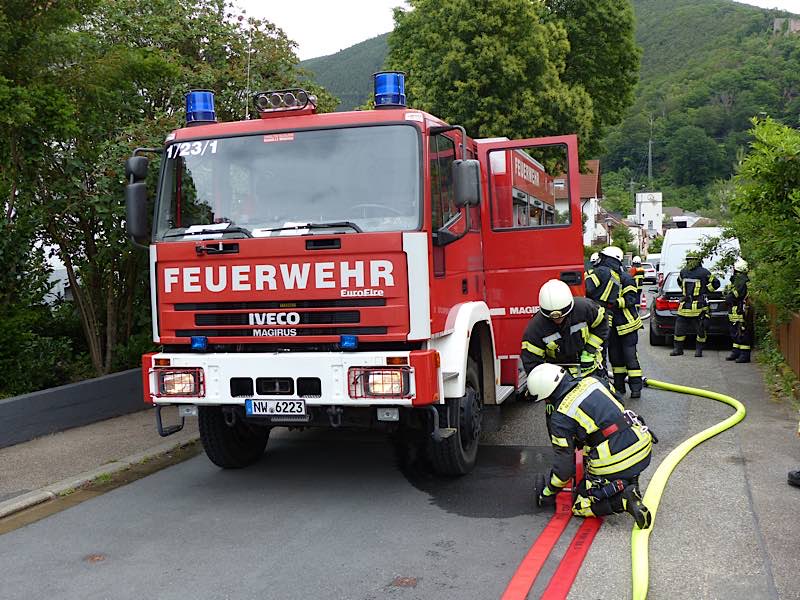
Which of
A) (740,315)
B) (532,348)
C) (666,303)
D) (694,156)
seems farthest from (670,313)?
(694,156)

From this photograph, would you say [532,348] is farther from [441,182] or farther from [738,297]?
[738,297]

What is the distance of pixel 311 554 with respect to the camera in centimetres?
502

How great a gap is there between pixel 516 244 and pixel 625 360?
2814 mm

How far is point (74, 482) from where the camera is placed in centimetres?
669

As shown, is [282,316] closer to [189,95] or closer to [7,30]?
[189,95]

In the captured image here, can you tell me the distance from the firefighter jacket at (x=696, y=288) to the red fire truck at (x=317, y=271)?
8031mm

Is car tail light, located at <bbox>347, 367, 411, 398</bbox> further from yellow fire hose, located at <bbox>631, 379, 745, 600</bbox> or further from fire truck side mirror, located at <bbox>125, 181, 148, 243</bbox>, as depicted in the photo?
fire truck side mirror, located at <bbox>125, 181, 148, 243</bbox>

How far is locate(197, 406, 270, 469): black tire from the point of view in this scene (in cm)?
672

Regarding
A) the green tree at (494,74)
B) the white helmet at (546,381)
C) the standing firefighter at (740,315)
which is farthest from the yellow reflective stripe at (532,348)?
the green tree at (494,74)

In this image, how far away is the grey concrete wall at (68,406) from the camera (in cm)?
790

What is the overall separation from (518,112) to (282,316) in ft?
55.1

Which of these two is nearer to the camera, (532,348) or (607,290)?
(532,348)

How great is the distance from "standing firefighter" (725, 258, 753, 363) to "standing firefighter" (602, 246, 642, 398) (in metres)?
3.73

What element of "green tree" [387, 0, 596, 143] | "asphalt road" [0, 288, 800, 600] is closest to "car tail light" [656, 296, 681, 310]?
"asphalt road" [0, 288, 800, 600]
